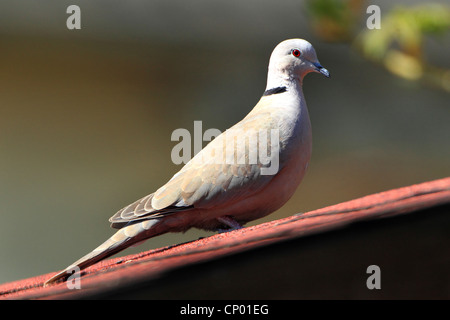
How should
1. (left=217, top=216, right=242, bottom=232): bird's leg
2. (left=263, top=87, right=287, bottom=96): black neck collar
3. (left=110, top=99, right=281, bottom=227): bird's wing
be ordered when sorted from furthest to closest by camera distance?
(left=263, top=87, right=287, bottom=96): black neck collar, (left=217, top=216, right=242, bottom=232): bird's leg, (left=110, top=99, right=281, bottom=227): bird's wing

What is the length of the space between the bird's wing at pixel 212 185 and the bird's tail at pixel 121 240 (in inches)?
2.1

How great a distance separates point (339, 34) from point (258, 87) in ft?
11.6

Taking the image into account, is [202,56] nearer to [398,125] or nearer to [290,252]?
[398,125]

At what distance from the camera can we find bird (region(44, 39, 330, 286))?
3.80m

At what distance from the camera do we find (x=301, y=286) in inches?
90.4

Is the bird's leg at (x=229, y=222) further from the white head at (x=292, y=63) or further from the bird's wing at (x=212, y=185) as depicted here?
the white head at (x=292, y=63)

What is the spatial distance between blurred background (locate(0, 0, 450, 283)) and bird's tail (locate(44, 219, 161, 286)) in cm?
461

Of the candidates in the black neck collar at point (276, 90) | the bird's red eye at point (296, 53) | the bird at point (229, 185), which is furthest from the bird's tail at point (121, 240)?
the bird's red eye at point (296, 53)

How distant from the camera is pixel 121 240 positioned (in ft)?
12.2

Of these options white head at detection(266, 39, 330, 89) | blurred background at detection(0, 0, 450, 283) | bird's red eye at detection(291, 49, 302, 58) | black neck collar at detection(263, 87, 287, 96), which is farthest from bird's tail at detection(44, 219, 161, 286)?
blurred background at detection(0, 0, 450, 283)

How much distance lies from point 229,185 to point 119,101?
17.3 ft

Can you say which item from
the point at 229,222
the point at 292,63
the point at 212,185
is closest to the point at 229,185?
the point at 212,185

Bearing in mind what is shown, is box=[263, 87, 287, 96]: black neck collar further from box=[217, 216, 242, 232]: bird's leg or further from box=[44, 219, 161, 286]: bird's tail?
box=[44, 219, 161, 286]: bird's tail

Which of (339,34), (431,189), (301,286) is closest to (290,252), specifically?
(301,286)
